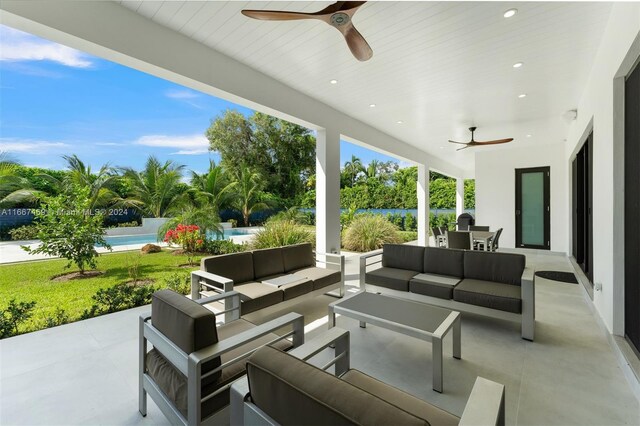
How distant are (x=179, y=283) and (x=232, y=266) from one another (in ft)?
5.80

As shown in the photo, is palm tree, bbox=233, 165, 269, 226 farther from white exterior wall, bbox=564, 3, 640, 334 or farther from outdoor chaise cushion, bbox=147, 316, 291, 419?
white exterior wall, bbox=564, 3, 640, 334

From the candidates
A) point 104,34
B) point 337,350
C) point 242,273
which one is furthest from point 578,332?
point 104,34

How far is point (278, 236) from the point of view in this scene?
596cm

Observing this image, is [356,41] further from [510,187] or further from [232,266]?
[510,187]

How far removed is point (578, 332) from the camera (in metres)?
2.98

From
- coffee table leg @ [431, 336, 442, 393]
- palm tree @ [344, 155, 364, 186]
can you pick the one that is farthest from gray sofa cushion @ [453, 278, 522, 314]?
palm tree @ [344, 155, 364, 186]

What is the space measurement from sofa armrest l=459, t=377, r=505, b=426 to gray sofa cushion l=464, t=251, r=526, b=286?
2.62 meters

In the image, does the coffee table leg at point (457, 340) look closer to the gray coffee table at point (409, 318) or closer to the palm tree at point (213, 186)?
the gray coffee table at point (409, 318)

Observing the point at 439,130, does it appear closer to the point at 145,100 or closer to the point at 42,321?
the point at 42,321

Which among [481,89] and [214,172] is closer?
[481,89]

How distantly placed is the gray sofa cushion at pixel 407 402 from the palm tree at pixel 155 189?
7009mm

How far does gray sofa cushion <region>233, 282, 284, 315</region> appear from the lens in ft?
9.46

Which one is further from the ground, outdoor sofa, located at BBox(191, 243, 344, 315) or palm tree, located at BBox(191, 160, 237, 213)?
palm tree, located at BBox(191, 160, 237, 213)

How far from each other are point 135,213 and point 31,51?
375 centimetres
